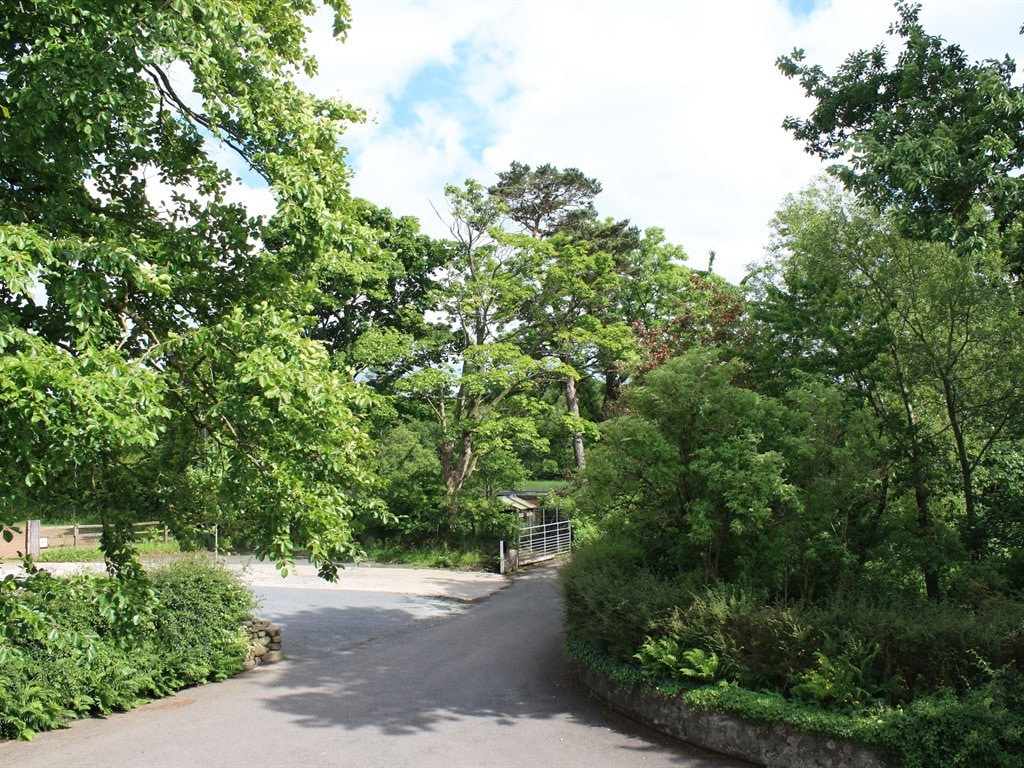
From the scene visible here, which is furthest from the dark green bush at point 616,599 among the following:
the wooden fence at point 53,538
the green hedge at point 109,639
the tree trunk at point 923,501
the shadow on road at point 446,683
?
the wooden fence at point 53,538

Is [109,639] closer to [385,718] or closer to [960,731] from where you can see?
[385,718]

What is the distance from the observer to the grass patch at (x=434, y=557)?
24641mm

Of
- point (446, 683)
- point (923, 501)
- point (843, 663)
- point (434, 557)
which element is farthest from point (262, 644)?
point (434, 557)

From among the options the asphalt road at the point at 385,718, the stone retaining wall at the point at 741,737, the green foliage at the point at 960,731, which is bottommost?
the asphalt road at the point at 385,718

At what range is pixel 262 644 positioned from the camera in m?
12.4

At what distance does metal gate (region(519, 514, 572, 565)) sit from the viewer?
25.4 meters

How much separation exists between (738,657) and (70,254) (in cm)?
756

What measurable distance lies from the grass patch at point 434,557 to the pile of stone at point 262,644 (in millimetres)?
11022

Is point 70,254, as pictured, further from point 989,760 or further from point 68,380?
point 989,760

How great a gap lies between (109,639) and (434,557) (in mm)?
16808

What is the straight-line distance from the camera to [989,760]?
6.29 meters

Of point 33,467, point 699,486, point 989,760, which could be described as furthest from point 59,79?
point 989,760

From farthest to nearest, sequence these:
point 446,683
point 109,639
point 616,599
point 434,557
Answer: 1. point 434,557
2. point 446,683
3. point 616,599
4. point 109,639

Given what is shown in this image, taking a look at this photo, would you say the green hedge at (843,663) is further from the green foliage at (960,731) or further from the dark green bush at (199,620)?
the dark green bush at (199,620)
